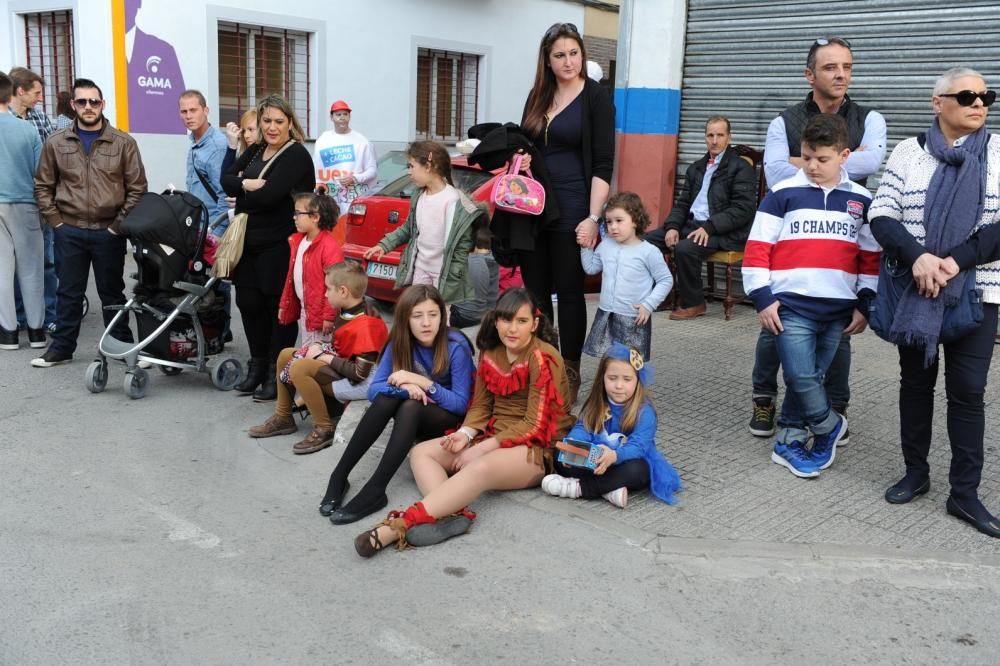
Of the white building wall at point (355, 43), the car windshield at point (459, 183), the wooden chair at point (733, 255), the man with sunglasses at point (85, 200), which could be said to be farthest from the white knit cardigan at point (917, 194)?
the white building wall at point (355, 43)

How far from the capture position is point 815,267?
4.80m

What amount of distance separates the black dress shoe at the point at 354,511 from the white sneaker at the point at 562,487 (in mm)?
784

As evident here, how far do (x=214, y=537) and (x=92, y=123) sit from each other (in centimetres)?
402

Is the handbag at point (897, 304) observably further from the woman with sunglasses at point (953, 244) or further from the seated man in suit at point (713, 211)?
the seated man in suit at point (713, 211)

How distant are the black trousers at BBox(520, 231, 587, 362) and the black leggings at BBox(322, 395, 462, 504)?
111 centimetres

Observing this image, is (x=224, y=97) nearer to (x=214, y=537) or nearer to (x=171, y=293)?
(x=171, y=293)

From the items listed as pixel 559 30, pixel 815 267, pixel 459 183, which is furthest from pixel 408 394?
pixel 459 183

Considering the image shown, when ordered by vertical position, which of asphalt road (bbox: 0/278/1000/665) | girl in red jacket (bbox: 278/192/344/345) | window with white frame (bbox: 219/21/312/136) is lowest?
asphalt road (bbox: 0/278/1000/665)

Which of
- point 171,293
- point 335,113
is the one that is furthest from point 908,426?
point 335,113

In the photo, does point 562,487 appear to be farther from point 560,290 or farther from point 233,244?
point 233,244

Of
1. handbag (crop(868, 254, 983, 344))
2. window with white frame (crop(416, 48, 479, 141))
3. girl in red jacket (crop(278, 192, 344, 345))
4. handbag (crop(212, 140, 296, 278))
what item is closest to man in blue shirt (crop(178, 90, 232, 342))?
handbag (crop(212, 140, 296, 278))

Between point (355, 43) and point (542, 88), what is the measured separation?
34.1 ft

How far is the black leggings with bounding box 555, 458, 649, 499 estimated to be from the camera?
15.2 feet

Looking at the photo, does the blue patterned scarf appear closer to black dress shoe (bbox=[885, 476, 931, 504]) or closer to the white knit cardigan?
the white knit cardigan
